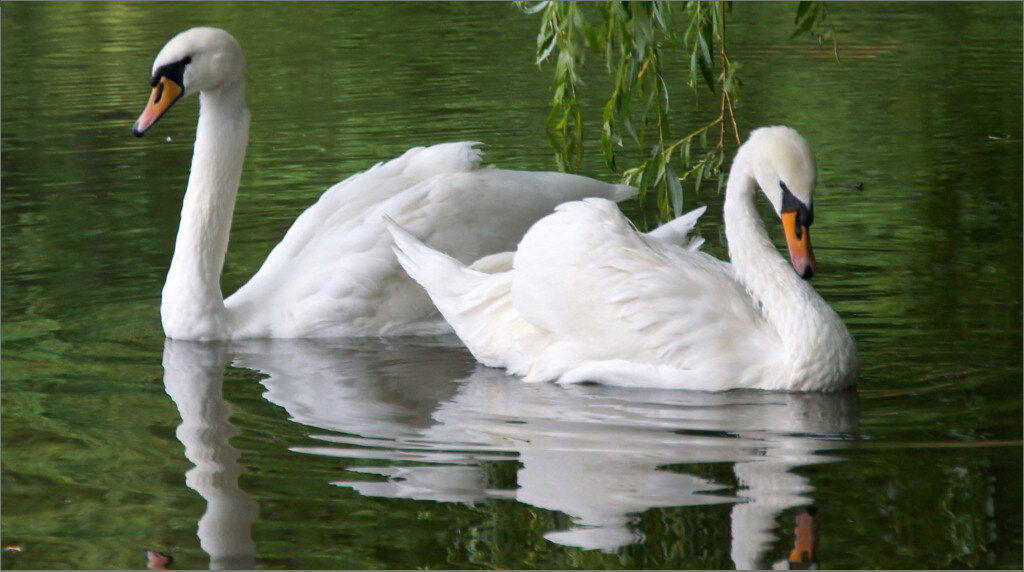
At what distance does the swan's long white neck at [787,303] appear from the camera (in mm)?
6137

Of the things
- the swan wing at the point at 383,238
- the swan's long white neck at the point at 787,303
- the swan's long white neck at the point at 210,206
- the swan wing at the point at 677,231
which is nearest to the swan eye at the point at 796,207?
the swan's long white neck at the point at 787,303

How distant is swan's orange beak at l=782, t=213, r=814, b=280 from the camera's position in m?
6.10

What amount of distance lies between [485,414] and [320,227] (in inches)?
76.6

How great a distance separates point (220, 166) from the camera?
7.79 meters

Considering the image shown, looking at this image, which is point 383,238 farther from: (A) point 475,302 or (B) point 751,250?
(B) point 751,250

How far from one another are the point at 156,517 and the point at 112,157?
24.2 ft

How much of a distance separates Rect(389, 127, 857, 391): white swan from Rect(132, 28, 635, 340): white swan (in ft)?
2.26

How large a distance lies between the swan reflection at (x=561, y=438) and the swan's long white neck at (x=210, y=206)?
54 centimetres

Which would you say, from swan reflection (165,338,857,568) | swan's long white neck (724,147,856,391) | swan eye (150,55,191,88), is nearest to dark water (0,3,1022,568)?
swan reflection (165,338,857,568)

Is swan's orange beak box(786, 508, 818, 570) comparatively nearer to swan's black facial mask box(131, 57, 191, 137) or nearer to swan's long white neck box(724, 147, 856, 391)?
swan's long white neck box(724, 147, 856, 391)

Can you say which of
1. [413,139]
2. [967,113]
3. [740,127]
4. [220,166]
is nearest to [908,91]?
[967,113]

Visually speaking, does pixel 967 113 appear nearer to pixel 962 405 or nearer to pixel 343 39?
pixel 962 405

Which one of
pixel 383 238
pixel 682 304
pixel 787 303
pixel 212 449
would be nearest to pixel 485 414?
pixel 682 304

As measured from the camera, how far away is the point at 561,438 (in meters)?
5.78
